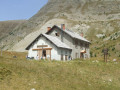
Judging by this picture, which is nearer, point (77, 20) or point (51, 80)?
point (51, 80)

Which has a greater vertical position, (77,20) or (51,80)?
(77,20)

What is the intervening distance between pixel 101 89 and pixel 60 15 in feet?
386

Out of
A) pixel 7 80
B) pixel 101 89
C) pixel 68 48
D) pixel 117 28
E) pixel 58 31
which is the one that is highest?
pixel 117 28

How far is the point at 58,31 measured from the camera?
150 feet

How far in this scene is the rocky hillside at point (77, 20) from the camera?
331 ft

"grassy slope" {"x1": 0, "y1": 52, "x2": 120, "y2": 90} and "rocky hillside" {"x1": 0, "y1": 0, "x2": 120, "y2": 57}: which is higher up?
"rocky hillside" {"x1": 0, "y1": 0, "x2": 120, "y2": 57}

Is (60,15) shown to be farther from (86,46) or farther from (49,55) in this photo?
(49,55)

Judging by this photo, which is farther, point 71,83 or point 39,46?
point 39,46

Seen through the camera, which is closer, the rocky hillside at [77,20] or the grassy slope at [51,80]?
the grassy slope at [51,80]

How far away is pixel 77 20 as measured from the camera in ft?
401

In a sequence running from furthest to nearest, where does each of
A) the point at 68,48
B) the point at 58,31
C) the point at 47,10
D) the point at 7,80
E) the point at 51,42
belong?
the point at 47,10 < the point at 58,31 < the point at 68,48 < the point at 51,42 < the point at 7,80

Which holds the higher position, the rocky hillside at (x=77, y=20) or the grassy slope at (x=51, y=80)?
the rocky hillside at (x=77, y=20)

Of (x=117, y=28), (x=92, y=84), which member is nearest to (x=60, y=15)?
(x=117, y=28)

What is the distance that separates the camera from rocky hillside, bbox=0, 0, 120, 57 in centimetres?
10088
